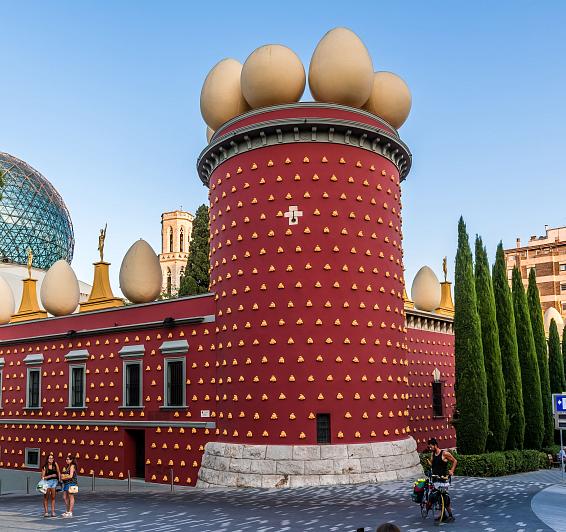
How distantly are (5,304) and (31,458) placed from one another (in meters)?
9.16

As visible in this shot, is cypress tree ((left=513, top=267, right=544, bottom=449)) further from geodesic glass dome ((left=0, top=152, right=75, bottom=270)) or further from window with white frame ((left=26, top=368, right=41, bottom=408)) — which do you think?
geodesic glass dome ((left=0, top=152, right=75, bottom=270))

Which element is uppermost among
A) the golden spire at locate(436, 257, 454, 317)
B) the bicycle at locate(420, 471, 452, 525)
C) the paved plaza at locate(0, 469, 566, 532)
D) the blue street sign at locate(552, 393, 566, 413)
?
the golden spire at locate(436, 257, 454, 317)

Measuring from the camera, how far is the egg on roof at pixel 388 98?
26.3 metres

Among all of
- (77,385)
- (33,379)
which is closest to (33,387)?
(33,379)

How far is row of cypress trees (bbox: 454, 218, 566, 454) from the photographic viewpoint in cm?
2411

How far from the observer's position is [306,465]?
21203 mm

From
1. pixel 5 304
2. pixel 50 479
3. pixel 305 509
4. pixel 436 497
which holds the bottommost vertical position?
pixel 305 509

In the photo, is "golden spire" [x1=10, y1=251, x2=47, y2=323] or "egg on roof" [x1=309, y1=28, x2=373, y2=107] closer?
"egg on roof" [x1=309, y1=28, x2=373, y2=107]

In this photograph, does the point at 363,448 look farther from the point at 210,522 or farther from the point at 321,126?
the point at 321,126

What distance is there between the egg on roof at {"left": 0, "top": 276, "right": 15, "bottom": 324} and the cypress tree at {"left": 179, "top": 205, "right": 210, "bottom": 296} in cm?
1179

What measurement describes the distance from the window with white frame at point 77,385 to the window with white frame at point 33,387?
264cm

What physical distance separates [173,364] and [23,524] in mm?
10064

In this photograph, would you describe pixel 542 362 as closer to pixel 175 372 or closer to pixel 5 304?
pixel 175 372

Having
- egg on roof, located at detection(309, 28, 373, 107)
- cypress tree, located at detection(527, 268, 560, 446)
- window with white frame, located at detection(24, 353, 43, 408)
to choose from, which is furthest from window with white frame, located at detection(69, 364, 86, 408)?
cypress tree, located at detection(527, 268, 560, 446)
